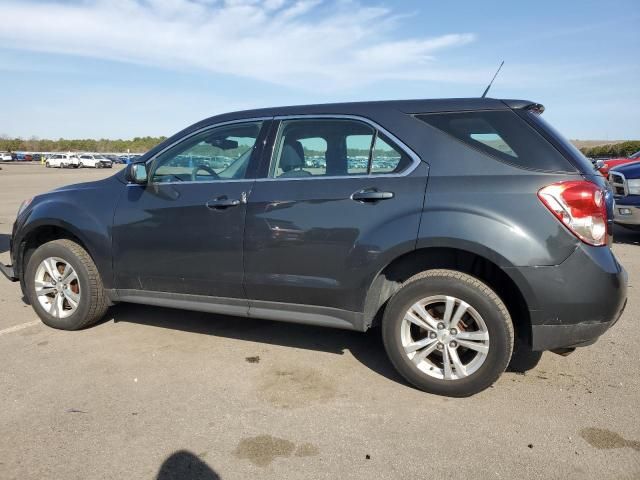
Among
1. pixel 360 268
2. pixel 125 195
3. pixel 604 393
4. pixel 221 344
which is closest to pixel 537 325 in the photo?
pixel 604 393

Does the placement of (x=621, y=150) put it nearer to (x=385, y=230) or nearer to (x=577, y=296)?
(x=577, y=296)

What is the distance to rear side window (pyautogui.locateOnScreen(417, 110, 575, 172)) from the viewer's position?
2924 mm

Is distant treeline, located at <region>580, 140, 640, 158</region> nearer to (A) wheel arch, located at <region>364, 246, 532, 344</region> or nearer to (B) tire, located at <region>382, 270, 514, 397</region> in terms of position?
(A) wheel arch, located at <region>364, 246, 532, 344</region>

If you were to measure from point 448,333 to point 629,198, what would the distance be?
6.61 metres

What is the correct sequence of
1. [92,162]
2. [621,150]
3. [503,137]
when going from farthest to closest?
[92,162]
[621,150]
[503,137]

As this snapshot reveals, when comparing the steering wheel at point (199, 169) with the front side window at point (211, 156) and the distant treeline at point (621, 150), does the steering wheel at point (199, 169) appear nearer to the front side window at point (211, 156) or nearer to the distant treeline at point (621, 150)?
the front side window at point (211, 156)

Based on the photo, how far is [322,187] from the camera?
3326 millimetres

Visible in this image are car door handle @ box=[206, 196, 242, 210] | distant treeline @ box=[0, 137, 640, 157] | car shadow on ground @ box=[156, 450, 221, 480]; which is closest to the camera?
car shadow on ground @ box=[156, 450, 221, 480]

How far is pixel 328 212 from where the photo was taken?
326 cm

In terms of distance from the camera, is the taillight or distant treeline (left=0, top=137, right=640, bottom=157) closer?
the taillight

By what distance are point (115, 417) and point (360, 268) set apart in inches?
68.1

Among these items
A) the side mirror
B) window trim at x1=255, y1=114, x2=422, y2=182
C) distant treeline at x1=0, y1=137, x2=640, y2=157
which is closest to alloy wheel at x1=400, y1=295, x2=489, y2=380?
window trim at x1=255, y1=114, x2=422, y2=182

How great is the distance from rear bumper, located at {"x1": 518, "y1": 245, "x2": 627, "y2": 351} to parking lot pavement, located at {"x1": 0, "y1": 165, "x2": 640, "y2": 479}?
51 cm

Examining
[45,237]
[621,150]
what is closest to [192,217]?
[45,237]
